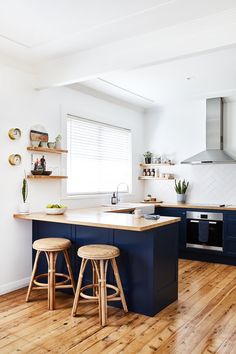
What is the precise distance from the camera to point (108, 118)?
5363 mm

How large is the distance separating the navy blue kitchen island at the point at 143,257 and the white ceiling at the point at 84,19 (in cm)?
181

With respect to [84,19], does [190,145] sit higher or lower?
lower

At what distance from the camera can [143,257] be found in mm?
3047

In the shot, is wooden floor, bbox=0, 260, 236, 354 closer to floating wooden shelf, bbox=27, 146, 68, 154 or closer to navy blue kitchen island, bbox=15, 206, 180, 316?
navy blue kitchen island, bbox=15, 206, 180, 316

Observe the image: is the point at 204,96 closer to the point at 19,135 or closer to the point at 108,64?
the point at 108,64

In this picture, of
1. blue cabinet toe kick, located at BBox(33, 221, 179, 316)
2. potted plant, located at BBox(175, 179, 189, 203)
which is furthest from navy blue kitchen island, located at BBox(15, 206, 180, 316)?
potted plant, located at BBox(175, 179, 189, 203)

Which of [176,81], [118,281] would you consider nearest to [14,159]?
[118,281]

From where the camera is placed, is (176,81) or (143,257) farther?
(176,81)

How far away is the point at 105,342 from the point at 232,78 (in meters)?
3.67

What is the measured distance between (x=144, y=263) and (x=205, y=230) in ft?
7.51

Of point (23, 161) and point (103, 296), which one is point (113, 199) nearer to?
point (23, 161)

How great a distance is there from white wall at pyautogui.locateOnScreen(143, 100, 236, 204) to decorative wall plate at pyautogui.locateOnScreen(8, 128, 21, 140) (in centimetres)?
309

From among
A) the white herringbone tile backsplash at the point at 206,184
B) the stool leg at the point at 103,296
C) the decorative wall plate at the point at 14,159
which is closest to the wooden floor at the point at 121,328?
the stool leg at the point at 103,296

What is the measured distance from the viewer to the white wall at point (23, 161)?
367 cm
